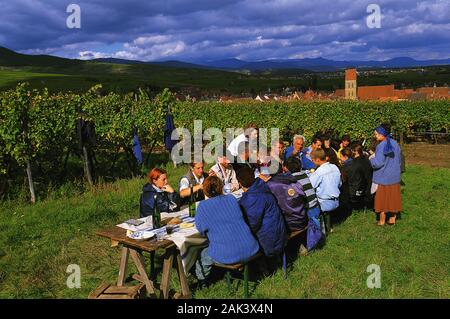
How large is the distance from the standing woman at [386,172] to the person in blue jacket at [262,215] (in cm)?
297

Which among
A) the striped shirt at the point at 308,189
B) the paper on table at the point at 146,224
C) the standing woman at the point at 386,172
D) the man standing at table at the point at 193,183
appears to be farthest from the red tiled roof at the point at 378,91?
the paper on table at the point at 146,224

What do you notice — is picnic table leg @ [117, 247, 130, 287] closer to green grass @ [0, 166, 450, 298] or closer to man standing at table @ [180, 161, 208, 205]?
green grass @ [0, 166, 450, 298]

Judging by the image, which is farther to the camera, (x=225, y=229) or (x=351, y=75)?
(x=351, y=75)

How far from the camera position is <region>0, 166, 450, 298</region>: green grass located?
5.29 metres

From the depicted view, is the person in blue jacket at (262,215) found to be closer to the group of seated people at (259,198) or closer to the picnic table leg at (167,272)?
the group of seated people at (259,198)

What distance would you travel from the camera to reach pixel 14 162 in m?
10.3

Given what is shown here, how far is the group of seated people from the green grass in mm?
442

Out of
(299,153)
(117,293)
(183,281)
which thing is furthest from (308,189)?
(117,293)

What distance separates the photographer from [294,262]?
607cm

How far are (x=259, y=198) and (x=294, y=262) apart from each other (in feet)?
5.28

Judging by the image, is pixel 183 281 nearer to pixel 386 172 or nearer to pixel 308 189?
pixel 308 189

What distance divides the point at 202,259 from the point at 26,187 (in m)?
6.55

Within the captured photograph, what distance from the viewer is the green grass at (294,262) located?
17.4 ft
